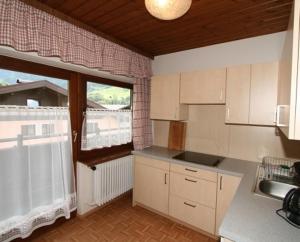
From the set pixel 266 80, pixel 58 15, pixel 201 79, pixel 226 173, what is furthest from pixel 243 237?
pixel 58 15

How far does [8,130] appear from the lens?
1611 mm

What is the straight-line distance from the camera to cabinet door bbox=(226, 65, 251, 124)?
1.96 metres

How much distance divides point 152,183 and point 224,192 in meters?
0.95

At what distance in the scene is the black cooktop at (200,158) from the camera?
219 centimetres

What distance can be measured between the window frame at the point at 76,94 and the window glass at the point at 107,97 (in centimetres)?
8

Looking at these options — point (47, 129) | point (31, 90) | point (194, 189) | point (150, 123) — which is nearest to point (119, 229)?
point (194, 189)

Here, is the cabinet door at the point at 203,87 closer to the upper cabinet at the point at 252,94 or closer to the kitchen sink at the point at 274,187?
the upper cabinet at the point at 252,94

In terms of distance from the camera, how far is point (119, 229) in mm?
2146

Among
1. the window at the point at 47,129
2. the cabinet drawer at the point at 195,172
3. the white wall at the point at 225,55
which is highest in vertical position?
the white wall at the point at 225,55

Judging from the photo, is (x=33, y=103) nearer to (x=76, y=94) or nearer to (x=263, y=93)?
(x=76, y=94)

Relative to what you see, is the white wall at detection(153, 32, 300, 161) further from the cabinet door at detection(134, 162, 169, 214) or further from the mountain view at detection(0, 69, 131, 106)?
the mountain view at detection(0, 69, 131, 106)

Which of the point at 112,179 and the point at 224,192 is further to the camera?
the point at 112,179

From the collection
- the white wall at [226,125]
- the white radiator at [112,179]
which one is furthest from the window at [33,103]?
the white wall at [226,125]

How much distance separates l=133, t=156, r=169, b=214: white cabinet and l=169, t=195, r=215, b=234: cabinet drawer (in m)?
0.11
